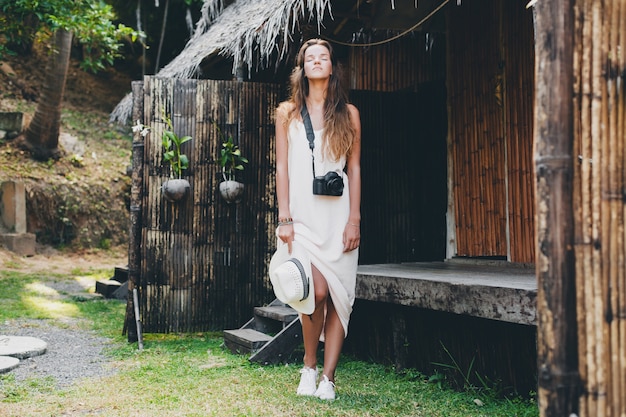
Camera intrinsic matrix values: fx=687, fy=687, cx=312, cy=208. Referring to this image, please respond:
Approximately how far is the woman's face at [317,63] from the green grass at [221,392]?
160 centimetres

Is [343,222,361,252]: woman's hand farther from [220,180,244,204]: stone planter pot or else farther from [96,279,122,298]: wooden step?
[96,279,122,298]: wooden step

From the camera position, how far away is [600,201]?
1.83m

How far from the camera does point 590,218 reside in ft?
5.98

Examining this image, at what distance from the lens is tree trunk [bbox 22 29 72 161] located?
11.2m

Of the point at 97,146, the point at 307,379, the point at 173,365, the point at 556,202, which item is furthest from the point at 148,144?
the point at 97,146

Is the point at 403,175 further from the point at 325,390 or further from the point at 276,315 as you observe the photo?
the point at 325,390

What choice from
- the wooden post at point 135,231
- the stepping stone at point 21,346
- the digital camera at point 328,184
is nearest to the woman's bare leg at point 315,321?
the digital camera at point 328,184

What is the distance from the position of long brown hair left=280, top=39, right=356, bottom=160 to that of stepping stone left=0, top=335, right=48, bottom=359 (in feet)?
8.44

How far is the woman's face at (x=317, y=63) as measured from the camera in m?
3.46

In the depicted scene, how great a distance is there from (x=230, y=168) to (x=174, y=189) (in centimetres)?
50

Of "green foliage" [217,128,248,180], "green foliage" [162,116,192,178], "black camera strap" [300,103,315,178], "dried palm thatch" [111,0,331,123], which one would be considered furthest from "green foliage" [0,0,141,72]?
"black camera strap" [300,103,315,178]

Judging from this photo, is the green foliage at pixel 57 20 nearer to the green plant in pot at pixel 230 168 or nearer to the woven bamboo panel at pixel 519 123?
the green plant in pot at pixel 230 168

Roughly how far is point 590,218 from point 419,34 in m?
4.43

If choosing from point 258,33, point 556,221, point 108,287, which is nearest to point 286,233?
point 556,221
